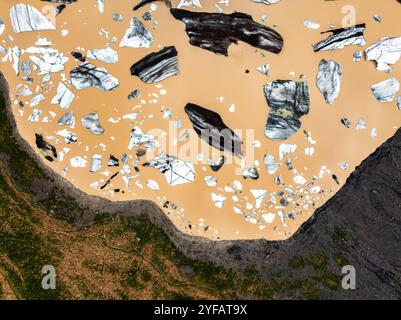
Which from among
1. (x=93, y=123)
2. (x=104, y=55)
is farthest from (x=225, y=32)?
(x=93, y=123)

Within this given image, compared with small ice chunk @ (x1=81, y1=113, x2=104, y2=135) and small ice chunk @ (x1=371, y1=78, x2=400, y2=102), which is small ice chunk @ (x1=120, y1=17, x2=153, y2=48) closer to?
small ice chunk @ (x1=81, y1=113, x2=104, y2=135)

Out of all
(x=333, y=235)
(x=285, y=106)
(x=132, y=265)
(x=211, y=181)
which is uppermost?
(x=285, y=106)

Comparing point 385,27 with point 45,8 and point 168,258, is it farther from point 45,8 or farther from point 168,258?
point 45,8

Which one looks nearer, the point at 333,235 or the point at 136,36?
the point at 333,235

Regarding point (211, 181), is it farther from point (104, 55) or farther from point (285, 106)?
point (104, 55)

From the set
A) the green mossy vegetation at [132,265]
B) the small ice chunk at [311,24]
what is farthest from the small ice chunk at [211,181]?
the small ice chunk at [311,24]

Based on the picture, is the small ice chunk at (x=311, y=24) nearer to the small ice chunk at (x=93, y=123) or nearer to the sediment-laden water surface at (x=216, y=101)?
the sediment-laden water surface at (x=216, y=101)

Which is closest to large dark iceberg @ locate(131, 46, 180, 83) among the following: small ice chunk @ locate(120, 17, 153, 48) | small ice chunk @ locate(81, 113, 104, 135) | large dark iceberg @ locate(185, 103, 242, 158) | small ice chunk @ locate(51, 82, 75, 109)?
small ice chunk @ locate(120, 17, 153, 48)
